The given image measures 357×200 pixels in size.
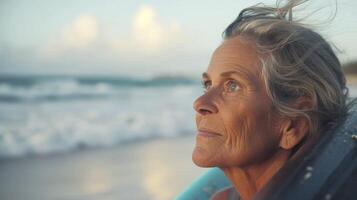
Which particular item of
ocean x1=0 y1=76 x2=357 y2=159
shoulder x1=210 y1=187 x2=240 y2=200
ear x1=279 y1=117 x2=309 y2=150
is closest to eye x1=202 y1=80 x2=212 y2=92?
ear x1=279 y1=117 x2=309 y2=150

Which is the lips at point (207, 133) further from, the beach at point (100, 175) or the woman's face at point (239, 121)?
the beach at point (100, 175)

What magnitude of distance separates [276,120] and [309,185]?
0.96 feet

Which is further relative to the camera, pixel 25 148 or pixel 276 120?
pixel 25 148

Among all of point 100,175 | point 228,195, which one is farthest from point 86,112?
point 228,195

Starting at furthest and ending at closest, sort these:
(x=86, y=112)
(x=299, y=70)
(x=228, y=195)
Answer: (x=86, y=112) → (x=228, y=195) → (x=299, y=70)

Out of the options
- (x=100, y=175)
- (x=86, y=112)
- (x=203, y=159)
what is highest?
(x=86, y=112)

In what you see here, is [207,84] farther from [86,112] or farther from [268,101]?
[86,112]

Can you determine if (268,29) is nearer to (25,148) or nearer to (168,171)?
(168,171)

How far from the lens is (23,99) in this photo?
446 inches

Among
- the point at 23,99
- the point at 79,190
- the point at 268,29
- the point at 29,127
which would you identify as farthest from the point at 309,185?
the point at 23,99

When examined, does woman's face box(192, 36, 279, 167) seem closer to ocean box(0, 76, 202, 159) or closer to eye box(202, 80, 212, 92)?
eye box(202, 80, 212, 92)

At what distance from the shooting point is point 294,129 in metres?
1.44

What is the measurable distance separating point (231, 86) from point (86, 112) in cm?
876

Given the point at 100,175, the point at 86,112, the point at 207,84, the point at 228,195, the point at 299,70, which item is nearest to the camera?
the point at 299,70
